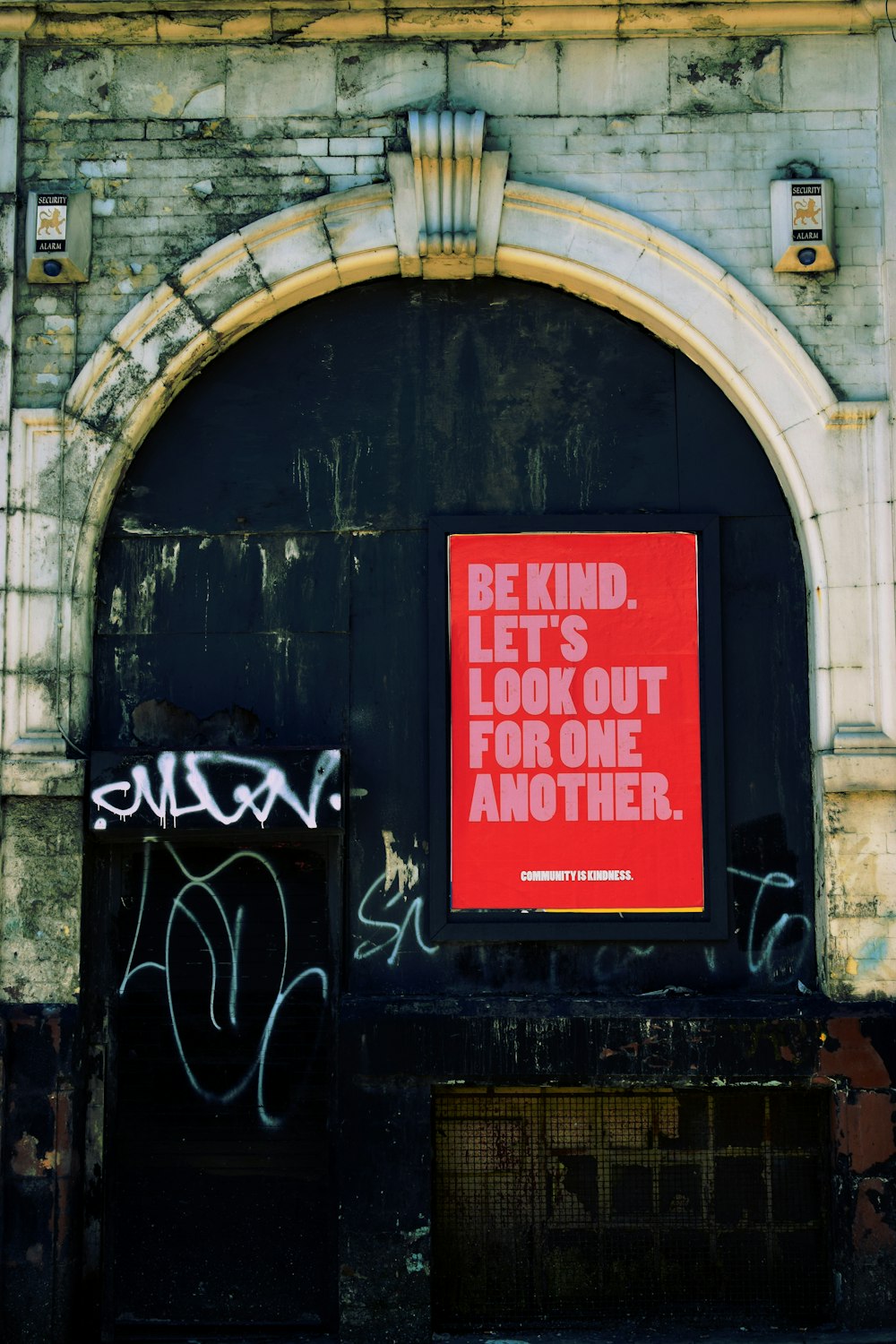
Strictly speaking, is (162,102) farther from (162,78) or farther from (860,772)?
(860,772)

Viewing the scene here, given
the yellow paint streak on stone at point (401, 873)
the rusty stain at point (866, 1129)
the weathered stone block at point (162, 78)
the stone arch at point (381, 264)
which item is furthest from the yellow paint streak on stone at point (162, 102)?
the rusty stain at point (866, 1129)

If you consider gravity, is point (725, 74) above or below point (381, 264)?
above

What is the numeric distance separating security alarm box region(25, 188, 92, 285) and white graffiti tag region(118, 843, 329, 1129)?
314 cm

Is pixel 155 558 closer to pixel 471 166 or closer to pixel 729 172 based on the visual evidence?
pixel 471 166

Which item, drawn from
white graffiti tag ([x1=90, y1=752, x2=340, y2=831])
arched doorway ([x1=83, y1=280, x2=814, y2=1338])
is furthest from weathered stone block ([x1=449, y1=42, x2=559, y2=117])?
white graffiti tag ([x1=90, y1=752, x2=340, y2=831])

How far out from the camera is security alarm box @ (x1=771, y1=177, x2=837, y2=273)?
6488 mm

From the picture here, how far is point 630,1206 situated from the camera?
6.35 m

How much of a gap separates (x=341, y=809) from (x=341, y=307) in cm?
282

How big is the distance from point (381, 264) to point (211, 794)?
3.04m

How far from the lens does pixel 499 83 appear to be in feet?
21.9

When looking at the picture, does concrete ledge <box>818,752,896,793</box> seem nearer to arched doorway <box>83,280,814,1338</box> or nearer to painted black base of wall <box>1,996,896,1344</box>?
arched doorway <box>83,280,814,1338</box>

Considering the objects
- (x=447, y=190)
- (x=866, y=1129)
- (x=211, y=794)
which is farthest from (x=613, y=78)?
(x=866, y=1129)

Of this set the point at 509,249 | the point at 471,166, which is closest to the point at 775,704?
the point at 509,249

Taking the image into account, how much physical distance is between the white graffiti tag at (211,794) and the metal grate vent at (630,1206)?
180 centimetres
